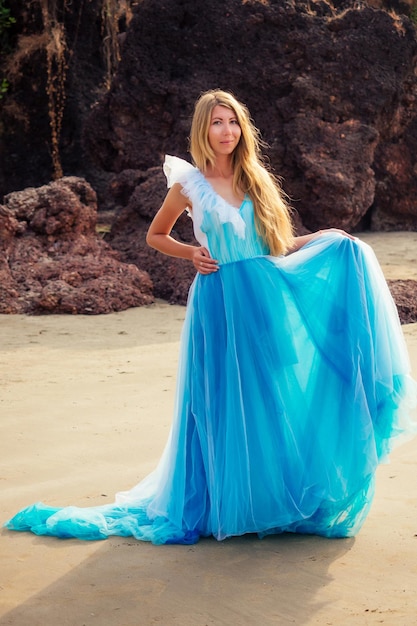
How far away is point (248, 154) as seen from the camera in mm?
3768

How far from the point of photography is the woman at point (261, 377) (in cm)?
346

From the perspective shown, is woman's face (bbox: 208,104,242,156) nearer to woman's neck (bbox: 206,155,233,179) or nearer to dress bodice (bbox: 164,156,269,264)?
woman's neck (bbox: 206,155,233,179)

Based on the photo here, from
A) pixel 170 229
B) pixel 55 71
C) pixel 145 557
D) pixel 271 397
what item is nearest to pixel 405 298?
pixel 170 229

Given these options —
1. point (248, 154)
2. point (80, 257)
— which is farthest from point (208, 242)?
point (80, 257)

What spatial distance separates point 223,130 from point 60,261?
5436 millimetres

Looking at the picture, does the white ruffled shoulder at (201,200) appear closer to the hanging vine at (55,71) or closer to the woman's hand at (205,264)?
the woman's hand at (205,264)

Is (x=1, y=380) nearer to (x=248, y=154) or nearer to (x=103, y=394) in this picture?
(x=103, y=394)

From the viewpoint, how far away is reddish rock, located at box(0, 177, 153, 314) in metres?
8.36

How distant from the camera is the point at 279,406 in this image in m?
3.50

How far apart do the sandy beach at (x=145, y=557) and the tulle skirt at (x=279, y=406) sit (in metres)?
0.10

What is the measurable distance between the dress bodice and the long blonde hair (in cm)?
4

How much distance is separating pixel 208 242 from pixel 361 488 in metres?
1.11

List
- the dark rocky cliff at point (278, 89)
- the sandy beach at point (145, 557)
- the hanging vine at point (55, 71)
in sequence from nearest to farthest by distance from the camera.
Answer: the sandy beach at point (145, 557) < the dark rocky cliff at point (278, 89) < the hanging vine at point (55, 71)

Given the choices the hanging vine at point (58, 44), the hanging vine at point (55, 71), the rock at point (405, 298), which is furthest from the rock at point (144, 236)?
the hanging vine at point (58, 44)
